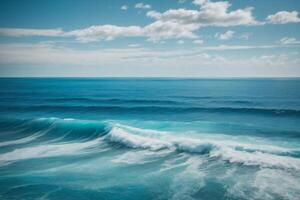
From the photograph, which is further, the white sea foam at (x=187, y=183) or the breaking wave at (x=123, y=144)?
the breaking wave at (x=123, y=144)

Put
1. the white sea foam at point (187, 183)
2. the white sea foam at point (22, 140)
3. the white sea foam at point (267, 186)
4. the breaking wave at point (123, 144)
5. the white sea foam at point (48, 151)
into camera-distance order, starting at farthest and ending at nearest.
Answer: the white sea foam at point (22, 140) < the white sea foam at point (48, 151) < the breaking wave at point (123, 144) < the white sea foam at point (187, 183) < the white sea foam at point (267, 186)

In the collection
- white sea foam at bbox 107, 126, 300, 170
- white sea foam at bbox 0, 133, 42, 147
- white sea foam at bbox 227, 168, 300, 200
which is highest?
white sea foam at bbox 107, 126, 300, 170

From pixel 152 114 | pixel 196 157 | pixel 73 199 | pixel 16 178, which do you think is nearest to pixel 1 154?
pixel 16 178

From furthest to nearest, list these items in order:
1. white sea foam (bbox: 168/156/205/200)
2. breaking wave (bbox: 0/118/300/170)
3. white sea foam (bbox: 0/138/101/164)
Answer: white sea foam (bbox: 0/138/101/164) → breaking wave (bbox: 0/118/300/170) → white sea foam (bbox: 168/156/205/200)

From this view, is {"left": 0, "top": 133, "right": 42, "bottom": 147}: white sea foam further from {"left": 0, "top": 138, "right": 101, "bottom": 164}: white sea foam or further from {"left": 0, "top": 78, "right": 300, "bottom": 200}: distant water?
{"left": 0, "top": 138, "right": 101, "bottom": 164}: white sea foam

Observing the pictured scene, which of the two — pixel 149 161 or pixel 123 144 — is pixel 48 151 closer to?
pixel 123 144

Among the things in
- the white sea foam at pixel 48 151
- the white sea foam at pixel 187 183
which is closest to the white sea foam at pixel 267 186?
the white sea foam at pixel 187 183

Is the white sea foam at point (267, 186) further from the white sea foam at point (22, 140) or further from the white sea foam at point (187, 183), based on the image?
the white sea foam at point (22, 140)

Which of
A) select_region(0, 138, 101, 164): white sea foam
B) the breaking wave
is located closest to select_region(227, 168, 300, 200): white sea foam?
the breaking wave

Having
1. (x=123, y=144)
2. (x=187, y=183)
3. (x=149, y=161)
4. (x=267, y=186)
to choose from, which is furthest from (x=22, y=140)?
(x=267, y=186)

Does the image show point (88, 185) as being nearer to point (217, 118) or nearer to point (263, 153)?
point (263, 153)

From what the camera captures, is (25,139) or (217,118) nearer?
(25,139)
